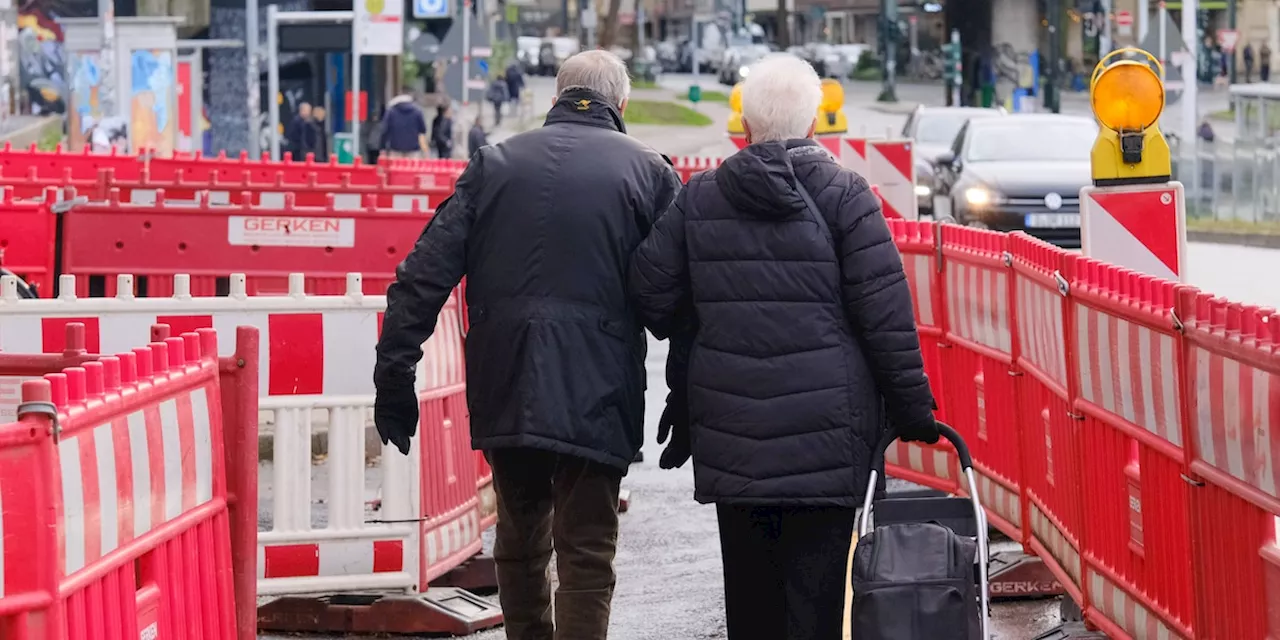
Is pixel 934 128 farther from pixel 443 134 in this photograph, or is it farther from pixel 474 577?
pixel 474 577

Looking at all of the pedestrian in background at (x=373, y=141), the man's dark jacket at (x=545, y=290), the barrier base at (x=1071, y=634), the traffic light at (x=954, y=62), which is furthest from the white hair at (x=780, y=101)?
the traffic light at (x=954, y=62)

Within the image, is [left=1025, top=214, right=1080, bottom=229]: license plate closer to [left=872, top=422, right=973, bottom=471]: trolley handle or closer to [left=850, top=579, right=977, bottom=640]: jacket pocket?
[left=872, top=422, right=973, bottom=471]: trolley handle

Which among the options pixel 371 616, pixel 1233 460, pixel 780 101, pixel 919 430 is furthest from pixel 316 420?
pixel 1233 460

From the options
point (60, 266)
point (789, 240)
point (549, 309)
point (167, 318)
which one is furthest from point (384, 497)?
point (60, 266)

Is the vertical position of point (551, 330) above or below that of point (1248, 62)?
below

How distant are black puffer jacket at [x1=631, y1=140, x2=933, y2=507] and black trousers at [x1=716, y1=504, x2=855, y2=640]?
0.45 ft

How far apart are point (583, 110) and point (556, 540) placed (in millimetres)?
1170

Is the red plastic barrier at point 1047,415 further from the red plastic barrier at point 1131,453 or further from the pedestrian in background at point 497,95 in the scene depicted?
the pedestrian in background at point 497,95

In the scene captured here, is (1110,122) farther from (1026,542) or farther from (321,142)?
(321,142)

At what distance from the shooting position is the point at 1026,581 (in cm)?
766

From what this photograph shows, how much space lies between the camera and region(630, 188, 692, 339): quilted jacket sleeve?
18.1 ft

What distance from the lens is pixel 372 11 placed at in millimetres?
32562

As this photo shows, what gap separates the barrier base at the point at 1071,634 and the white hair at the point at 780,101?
2.01 m

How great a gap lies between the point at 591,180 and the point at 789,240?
0.76m
